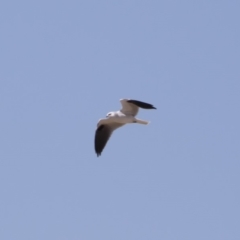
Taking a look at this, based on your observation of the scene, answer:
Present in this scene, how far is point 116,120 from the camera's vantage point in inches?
1112

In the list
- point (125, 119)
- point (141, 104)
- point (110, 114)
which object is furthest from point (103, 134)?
point (141, 104)

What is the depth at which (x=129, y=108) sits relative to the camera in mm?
28219

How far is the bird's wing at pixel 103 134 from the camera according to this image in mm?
29078

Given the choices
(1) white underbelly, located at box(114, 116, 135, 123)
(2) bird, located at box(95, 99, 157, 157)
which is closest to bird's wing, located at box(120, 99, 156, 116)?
(2) bird, located at box(95, 99, 157, 157)

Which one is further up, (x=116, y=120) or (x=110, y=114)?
(x=110, y=114)

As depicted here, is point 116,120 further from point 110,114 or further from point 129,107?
point 129,107

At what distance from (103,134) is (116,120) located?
1105 mm

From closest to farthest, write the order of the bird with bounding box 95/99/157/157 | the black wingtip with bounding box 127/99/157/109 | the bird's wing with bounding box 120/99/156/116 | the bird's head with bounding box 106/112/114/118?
1. the black wingtip with bounding box 127/99/157/109
2. the bird with bounding box 95/99/157/157
3. the bird's wing with bounding box 120/99/156/116
4. the bird's head with bounding box 106/112/114/118

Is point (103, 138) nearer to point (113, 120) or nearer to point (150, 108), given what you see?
point (113, 120)

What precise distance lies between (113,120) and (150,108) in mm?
1975

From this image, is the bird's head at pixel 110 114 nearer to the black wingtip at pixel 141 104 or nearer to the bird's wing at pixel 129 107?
the bird's wing at pixel 129 107

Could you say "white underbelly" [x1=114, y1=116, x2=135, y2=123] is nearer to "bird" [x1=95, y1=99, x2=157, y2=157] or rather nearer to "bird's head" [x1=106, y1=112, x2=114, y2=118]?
"bird" [x1=95, y1=99, x2=157, y2=157]

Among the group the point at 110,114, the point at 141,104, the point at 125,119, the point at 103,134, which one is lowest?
the point at 103,134

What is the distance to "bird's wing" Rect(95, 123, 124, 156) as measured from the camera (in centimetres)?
2908
